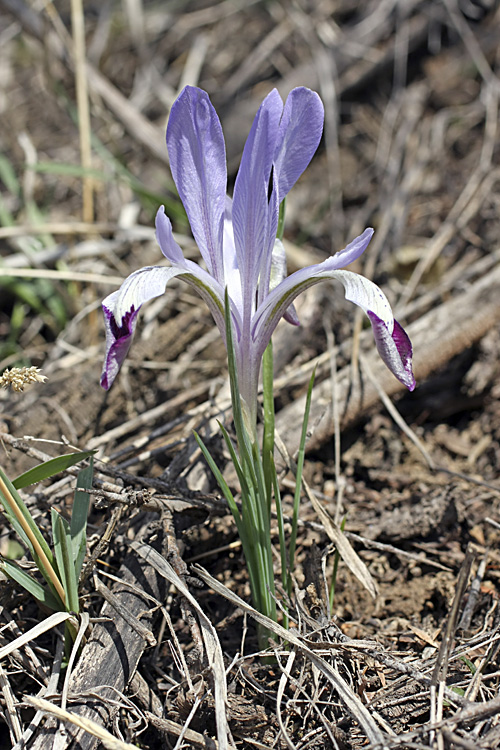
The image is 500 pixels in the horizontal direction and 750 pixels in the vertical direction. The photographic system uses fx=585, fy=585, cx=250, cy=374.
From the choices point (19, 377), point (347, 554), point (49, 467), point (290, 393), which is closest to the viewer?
point (19, 377)

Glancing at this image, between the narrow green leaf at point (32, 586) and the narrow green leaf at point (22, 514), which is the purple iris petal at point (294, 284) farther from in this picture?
the narrow green leaf at point (32, 586)

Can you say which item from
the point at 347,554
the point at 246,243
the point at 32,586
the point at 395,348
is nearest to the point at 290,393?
the point at 347,554

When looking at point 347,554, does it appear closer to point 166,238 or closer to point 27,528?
point 27,528

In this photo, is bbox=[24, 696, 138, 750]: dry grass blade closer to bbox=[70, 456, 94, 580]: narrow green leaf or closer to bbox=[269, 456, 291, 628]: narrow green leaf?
bbox=[70, 456, 94, 580]: narrow green leaf

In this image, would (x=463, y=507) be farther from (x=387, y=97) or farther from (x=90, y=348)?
(x=387, y=97)

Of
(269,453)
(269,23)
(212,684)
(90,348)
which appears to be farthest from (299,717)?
(269,23)

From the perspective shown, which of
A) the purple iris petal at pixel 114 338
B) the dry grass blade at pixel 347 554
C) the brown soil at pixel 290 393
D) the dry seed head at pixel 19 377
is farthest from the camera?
the dry grass blade at pixel 347 554

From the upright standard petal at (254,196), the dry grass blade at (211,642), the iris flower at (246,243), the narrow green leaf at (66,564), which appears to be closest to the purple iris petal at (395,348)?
the iris flower at (246,243)
